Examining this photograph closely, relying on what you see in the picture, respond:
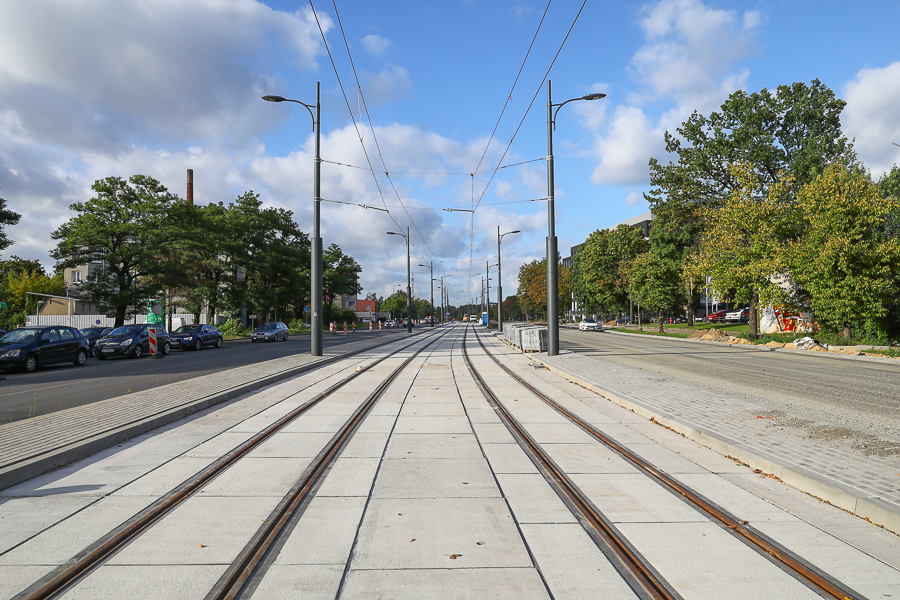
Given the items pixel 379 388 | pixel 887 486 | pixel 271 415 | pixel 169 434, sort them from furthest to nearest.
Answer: pixel 379 388 < pixel 271 415 < pixel 169 434 < pixel 887 486

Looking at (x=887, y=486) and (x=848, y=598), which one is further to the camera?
(x=887, y=486)

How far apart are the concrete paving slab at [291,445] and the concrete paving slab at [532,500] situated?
2.50 m

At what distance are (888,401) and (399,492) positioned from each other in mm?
10176

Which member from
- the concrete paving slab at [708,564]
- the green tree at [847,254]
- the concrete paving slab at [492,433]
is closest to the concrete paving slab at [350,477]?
the concrete paving slab at [492,433]

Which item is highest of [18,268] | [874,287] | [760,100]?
[760,100]

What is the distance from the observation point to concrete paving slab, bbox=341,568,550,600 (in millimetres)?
3152

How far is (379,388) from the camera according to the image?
12180 mm

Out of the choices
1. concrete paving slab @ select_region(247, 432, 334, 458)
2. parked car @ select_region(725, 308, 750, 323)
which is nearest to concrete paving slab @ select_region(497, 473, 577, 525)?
concrete paving slab @ select_region(247, 432, 334, 458)

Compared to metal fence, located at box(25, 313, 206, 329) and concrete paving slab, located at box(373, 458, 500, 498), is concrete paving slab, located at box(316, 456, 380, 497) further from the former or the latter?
metal fence, located at box(25, 313, 206, 329)

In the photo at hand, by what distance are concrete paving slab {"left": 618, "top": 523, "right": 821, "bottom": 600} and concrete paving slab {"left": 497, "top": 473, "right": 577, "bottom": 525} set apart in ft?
1.80

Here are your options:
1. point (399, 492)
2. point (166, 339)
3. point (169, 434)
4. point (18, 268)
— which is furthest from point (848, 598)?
point (18, 268)

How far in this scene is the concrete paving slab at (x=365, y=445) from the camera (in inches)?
254

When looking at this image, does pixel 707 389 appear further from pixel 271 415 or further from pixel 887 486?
pixel 271 415

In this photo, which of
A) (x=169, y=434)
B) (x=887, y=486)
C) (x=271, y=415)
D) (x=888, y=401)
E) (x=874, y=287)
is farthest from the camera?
(x=874, y=287)
